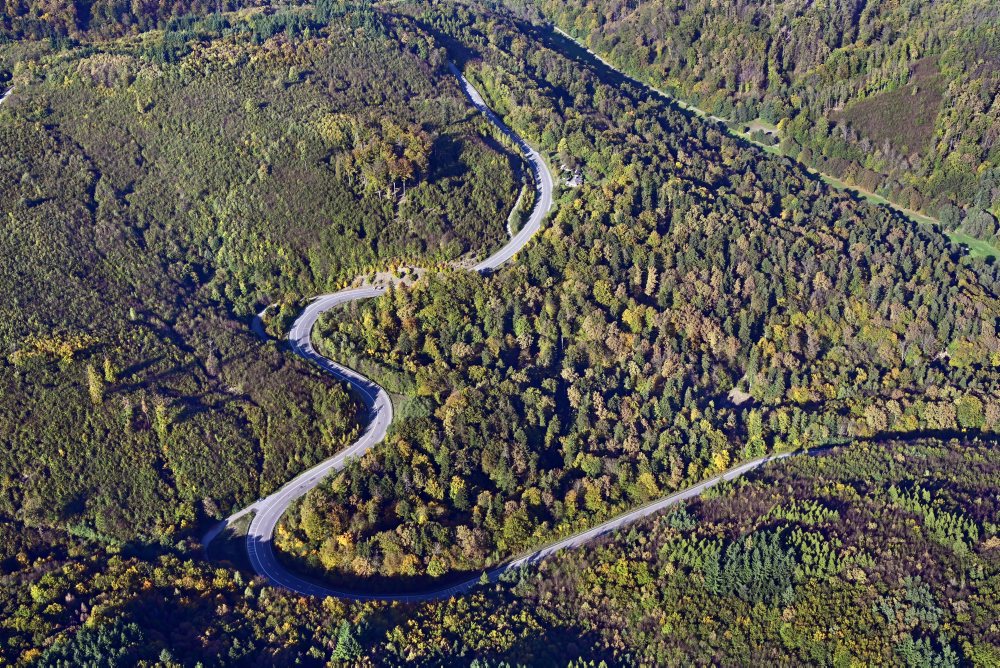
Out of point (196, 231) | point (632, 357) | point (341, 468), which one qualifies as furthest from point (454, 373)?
point (196, 231)

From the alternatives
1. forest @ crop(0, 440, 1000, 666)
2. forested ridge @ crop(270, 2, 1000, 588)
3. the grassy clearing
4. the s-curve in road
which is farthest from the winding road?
forest @ crop(0, 440, 1000, 666)

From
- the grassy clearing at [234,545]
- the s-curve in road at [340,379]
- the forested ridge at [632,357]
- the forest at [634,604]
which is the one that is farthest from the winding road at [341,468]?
the forest at [634,604]

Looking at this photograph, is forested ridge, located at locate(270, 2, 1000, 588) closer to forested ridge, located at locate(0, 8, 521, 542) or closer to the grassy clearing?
the grassy clearing

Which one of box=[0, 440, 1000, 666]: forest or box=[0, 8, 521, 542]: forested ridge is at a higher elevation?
box=[0, 8, 521, 542]: forested ridge

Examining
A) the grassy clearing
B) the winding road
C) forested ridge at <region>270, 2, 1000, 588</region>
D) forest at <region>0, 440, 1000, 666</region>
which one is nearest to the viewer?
forest at <region>0, 440, 1000, 666</region>

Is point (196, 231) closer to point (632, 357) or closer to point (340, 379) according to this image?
point (340, 379)

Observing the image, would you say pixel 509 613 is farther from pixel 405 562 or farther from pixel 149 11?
pixel 149 11

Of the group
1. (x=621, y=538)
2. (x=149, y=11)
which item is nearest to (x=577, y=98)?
(x=149, y=11)
